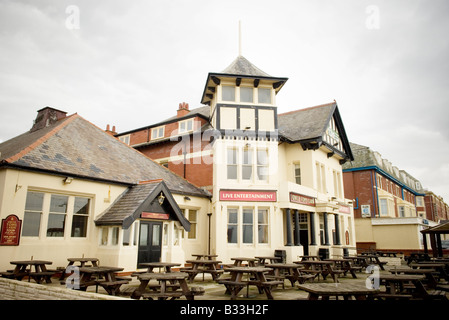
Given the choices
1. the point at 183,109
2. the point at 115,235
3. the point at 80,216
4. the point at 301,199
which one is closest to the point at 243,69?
the point at 183,109

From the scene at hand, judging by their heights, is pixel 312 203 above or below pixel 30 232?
above

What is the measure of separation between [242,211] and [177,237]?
425 cm

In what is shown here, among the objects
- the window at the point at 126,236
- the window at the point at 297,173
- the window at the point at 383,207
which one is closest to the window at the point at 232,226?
the window at the point at 297,173

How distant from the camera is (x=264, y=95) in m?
20.0

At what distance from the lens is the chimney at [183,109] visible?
25.2 m

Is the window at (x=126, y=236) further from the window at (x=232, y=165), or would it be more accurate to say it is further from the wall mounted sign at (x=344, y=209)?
the wall mounted sign at (x=344, y=209)

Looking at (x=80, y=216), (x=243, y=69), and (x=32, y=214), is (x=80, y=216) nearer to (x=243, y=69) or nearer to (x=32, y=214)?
(x=32, y=214)

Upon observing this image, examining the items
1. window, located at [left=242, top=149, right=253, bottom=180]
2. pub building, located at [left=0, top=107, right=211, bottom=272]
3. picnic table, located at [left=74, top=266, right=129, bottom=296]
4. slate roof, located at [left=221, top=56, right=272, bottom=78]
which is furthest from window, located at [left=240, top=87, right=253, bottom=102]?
picnic table, located at [left=74, top=266, right=129, bottom=296]

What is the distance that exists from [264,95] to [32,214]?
547 inches

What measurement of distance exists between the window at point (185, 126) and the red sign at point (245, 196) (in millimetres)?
6392

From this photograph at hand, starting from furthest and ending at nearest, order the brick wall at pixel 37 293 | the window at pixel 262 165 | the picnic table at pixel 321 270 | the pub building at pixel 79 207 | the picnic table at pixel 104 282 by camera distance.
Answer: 1. the window at pixel 262 165
2. the picnic table at pixel 321 270
3. the pub building at pixel 79 207
4. the picnic table at pixel 104 282
5. the brick wall at pixel 37 293
